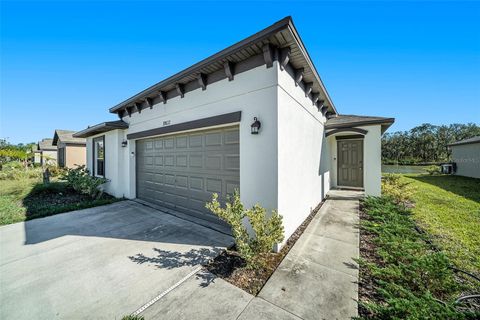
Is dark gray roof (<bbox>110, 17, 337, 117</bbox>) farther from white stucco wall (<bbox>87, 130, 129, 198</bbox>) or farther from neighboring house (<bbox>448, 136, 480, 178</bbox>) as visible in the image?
neighboring house (<bbox>448, 136, 480, 178</bbox>)

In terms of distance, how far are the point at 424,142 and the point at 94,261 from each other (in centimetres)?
5343

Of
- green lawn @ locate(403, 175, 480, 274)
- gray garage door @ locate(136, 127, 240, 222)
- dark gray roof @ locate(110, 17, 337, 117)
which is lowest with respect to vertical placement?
green lawn @ locate(403, 175, 480, 274)

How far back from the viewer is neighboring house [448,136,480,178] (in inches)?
534

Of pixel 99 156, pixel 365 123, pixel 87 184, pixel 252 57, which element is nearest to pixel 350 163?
pixel 365 123

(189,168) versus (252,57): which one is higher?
(252,57)

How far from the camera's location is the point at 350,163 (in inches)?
357

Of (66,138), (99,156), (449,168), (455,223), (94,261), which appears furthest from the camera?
(66,138)

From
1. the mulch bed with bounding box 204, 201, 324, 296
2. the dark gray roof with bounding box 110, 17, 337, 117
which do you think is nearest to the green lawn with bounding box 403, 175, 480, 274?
the mulch bed with bounding box 204, 201, 324, 296

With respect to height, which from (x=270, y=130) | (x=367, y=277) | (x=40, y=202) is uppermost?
(x=270, y=130)

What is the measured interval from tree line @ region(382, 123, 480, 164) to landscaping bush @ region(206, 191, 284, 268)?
43.8 meters

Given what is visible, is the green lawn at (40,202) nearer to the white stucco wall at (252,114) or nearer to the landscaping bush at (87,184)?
the landscaping bush at (87,184)

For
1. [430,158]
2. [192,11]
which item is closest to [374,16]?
[192,11]

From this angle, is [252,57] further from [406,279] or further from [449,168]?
[449,168]

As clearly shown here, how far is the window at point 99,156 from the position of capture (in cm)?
899
